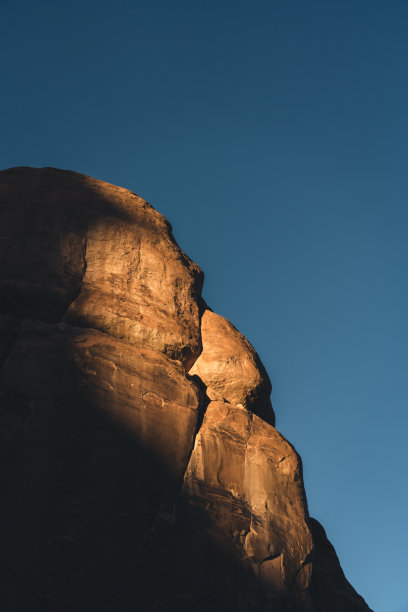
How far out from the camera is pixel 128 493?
357 inches

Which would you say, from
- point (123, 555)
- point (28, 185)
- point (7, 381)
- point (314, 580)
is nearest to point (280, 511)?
point (314, 580)

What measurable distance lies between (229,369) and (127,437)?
297 cm

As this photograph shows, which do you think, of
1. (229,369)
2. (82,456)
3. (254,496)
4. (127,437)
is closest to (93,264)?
(229,369)

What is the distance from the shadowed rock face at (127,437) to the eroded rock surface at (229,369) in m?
0.04

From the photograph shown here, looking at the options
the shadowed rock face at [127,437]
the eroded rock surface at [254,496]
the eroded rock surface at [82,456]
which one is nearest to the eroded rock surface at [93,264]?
the shadowed rock face at [127,437]

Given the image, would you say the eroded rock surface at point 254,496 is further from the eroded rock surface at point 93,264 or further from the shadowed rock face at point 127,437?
the eroded rock surface at point 93,264

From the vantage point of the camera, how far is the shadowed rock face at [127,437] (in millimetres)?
8398

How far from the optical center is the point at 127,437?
9469 mm

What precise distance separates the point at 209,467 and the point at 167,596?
2.17 meters

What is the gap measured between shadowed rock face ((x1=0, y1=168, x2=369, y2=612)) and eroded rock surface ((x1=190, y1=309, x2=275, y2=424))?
37 mm

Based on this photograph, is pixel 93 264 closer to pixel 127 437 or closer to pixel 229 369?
pixel 229 369

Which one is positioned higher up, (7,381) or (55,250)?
(55,250)

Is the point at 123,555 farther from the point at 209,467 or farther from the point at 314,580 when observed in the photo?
the point at 314,580

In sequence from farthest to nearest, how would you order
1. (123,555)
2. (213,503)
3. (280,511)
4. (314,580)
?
1. (314,580)
2. (280,511)
3. (213,503)
4. (123,555)
